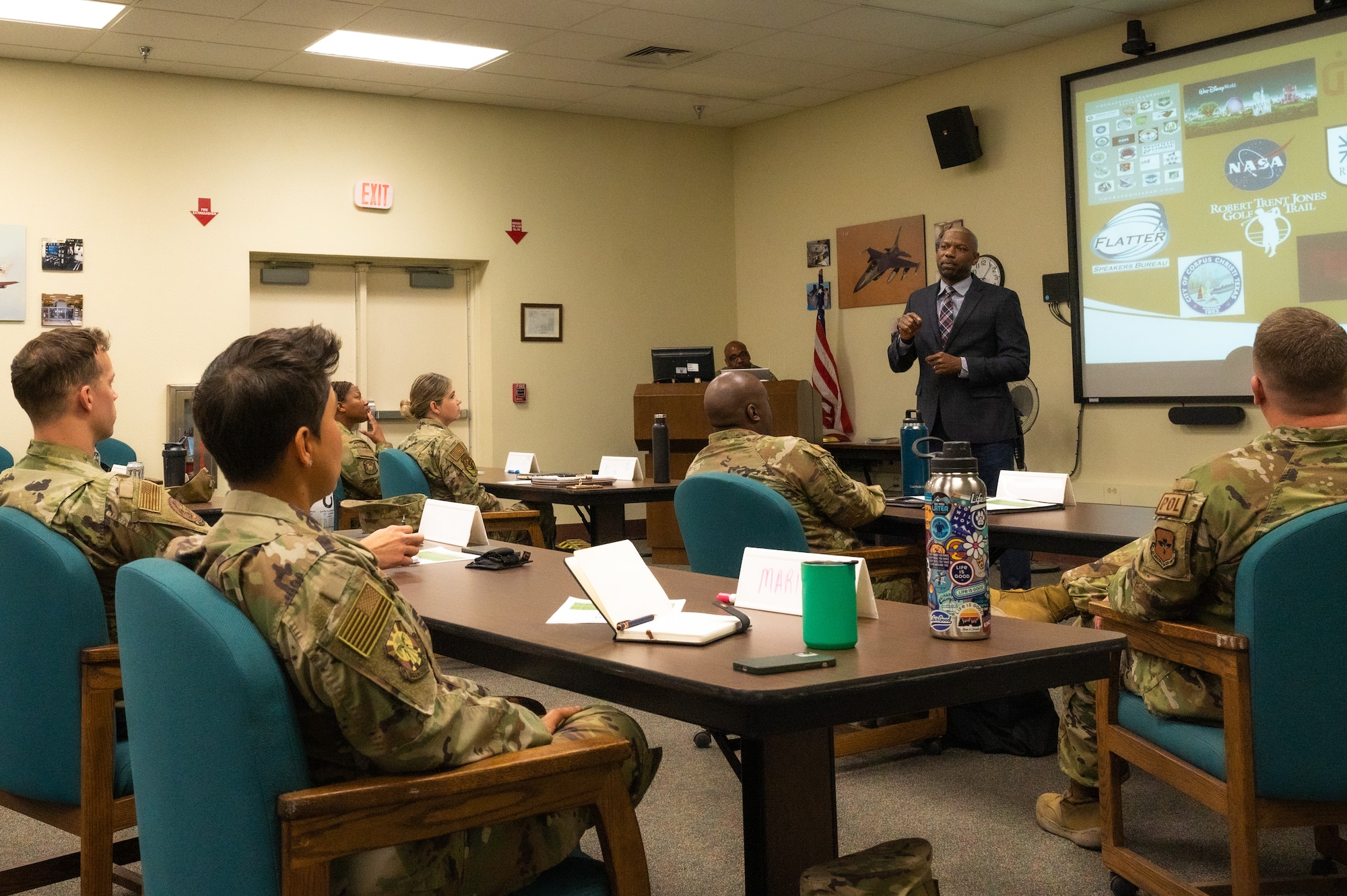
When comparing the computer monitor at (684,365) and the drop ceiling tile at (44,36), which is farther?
the computer monitor at (684,365)

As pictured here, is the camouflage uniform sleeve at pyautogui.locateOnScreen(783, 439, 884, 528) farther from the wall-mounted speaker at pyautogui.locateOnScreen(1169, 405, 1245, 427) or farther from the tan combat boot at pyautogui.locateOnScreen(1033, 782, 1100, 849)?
the wall-mounted speaker at pyautogui.locateOnScreen(1169, 405, 1245, 427)

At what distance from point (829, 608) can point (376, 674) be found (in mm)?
592

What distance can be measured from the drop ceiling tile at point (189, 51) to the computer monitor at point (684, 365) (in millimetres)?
2964

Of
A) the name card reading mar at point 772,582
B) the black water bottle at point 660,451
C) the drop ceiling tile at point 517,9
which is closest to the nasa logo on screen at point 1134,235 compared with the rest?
the drop ceiling tile at point 517,9

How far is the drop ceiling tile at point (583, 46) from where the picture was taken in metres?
6.80

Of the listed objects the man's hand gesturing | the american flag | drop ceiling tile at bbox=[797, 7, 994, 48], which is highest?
drop ceiling tile at bbox=[797, 7, 994, 48]

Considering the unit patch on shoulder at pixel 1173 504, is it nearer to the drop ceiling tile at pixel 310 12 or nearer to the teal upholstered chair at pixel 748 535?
the teal upholstered chair at pixel 748 535

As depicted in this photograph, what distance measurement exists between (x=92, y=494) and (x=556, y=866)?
123 centimetres

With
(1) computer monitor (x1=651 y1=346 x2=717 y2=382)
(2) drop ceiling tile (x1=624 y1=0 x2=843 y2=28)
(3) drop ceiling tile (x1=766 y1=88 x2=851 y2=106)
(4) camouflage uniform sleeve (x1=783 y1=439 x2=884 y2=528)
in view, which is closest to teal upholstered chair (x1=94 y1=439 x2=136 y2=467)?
(1) computer monitor (x1=651 y1=346 x2=717 y2=382)

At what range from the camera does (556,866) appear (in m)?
1.62

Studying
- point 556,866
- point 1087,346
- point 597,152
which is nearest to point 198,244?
point 597,152

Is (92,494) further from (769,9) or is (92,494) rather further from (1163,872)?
(769,9)

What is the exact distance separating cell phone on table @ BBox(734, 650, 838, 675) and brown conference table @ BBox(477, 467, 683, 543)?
3.06m

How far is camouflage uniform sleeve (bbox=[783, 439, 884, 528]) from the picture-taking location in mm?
3293
